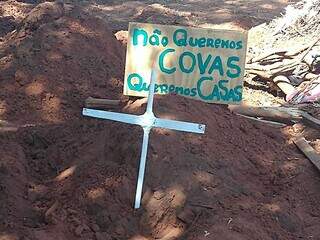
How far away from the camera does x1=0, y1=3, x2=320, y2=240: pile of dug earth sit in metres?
3.98

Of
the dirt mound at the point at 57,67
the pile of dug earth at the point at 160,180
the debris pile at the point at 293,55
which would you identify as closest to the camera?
the pile of dug earth at the point at 160,180

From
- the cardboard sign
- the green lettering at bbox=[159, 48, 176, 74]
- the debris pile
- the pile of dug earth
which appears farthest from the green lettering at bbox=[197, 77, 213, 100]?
the debris pile

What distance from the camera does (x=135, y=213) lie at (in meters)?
4.11

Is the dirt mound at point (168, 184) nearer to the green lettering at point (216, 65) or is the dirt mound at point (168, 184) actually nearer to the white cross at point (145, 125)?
the white cross at point (145, 125)

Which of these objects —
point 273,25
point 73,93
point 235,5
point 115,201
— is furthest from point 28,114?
point 235,5

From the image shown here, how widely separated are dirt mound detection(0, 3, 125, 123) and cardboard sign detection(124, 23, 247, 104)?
1385mm

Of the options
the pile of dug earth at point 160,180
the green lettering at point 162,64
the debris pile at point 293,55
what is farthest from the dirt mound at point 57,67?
the debris pile at point 293,55

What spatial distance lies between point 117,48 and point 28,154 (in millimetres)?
2963

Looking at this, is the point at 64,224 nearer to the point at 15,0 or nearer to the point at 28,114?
the point at 28,114

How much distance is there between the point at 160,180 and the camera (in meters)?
4.27

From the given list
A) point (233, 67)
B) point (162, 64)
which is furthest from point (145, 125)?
point (233, 67)

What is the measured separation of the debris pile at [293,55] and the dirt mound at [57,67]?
2205 mm

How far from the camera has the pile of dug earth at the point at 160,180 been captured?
3.98 meters

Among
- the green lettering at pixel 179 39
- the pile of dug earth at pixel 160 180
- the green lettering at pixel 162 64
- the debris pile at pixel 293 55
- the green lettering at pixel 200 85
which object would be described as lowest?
the debris pile at pixel 293 55
